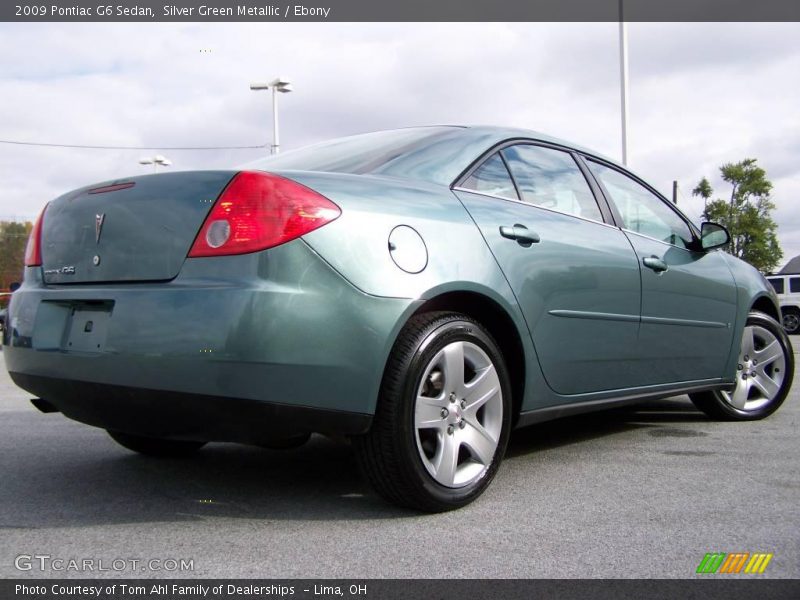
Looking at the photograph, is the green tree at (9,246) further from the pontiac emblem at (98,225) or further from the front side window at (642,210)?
the pontiac emblem at (98,225)

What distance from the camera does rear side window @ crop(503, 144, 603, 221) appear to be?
353 cm

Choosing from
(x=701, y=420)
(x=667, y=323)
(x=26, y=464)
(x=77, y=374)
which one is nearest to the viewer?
(x=77, y=374)

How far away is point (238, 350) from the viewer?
2406mm

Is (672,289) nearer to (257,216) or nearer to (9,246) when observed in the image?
(257,216)

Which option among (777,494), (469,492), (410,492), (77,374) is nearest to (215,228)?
(77,374)

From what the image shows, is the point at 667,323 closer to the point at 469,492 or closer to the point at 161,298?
the point at 469,492

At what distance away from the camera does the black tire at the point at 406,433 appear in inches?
104

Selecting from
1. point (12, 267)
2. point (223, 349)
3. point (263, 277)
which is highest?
point (263, 277)

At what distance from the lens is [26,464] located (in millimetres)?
3645

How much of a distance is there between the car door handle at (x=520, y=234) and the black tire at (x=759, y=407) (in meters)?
2.18

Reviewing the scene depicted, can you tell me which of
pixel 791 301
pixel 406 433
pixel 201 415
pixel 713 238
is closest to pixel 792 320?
pixel 791 301

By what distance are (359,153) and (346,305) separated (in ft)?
3.26

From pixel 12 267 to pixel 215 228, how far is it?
75.4 metres

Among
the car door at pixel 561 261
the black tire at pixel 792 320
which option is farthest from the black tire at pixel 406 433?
the black tire at pixel 792 320
